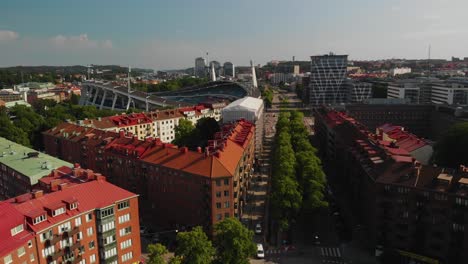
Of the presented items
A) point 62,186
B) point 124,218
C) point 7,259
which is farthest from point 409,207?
point 7,259

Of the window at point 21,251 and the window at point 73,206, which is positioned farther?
the window at point 73,206

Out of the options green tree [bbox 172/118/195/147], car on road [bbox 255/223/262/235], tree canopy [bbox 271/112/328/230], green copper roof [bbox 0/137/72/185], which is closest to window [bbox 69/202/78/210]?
green copper roof [bbox 0/137/72/185]

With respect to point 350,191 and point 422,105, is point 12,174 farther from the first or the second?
point 422,105

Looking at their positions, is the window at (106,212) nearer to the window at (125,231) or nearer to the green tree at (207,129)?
the window at (125,231)

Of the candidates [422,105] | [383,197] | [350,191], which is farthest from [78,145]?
[422,105]

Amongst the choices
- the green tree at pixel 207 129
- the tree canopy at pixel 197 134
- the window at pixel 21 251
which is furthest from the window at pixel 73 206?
the green tree at pixel 207 129

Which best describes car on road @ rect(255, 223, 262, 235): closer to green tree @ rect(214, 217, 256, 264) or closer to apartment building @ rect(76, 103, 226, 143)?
green tree @ rect(214, 217, 256, 264)

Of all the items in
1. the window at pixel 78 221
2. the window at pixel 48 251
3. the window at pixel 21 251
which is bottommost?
the window at pixel 48 251
